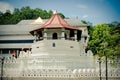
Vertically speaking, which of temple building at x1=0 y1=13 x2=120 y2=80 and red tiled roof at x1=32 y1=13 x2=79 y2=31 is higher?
red tiled roof at x1=32 y1=13 x2=79 y2=31

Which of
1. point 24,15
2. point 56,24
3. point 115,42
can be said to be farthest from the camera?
point 24,15

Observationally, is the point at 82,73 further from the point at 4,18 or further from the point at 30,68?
the point at 4,18

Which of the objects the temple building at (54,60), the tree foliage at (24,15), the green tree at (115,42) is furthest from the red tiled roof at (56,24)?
the tree foliage at (24,15)

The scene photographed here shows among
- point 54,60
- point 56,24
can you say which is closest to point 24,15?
point 56,24

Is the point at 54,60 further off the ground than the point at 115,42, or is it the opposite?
the point at 115,42

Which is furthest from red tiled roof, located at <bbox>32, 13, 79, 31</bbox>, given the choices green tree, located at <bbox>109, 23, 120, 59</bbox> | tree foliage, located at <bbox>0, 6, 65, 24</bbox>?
tree foliage, located at <bbox>0, 6, 65, 24</bbox>

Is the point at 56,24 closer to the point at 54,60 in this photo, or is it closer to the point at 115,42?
the point at 54,60

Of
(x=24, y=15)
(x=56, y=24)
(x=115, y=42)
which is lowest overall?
(x=115, y=42)

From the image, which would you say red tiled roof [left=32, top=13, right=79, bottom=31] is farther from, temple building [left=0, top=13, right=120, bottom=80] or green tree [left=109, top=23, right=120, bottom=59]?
green tree [left=109, top=23, right=120, bottom=59]

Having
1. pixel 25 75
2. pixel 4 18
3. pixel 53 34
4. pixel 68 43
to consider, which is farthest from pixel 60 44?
pixel 4 18

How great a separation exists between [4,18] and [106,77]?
2667 cm

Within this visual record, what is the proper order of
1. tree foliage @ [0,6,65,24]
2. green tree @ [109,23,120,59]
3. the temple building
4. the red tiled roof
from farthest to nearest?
1. tree foliage @ [0,6,65,24]
2. the red tiled roof
3. the temple building
4. green tree @ [109,23,120,59]

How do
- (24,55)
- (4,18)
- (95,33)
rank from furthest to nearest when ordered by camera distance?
(4,18) < (95,33) < (24,55)

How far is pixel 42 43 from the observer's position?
20.1 metres
